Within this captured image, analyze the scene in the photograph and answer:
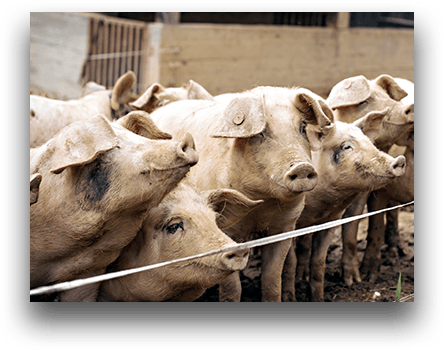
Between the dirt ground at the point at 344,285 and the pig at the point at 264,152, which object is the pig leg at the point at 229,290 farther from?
A: the dirt ground at the point at 344,285

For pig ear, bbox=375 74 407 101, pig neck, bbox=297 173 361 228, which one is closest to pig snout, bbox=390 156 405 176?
pig neck, bbox=297 173 361 228

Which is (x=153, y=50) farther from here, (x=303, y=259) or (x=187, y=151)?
(x=187, y=151)

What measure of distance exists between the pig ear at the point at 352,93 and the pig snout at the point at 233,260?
8.10ft

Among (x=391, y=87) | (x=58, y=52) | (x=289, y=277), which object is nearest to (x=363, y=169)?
(x=289, y=277)

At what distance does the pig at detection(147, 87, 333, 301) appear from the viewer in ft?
11.0

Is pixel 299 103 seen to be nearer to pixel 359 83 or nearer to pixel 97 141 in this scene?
pixel 97 141

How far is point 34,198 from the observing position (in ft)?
9.04

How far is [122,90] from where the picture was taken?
5.38m

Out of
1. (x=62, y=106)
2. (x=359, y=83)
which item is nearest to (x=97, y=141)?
(x=62, y=106)

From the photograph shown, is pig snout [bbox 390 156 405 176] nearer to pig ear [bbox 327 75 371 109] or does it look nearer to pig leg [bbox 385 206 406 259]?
pig ear [bbox 327 75 371 109]

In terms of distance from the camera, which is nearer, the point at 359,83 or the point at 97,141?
the point at 97,141

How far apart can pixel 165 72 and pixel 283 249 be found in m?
6.08

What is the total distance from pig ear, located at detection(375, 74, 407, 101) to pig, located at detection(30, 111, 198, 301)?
307cm

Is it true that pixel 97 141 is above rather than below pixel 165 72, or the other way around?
below
